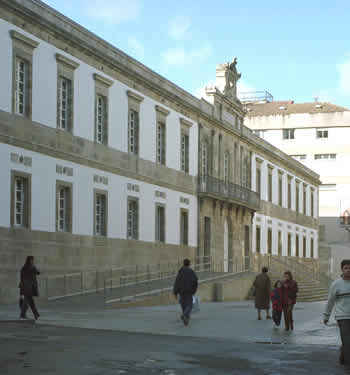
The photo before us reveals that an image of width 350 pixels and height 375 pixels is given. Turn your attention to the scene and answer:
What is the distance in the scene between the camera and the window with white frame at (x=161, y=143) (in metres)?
38.8

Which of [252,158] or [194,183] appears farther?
[252,158]

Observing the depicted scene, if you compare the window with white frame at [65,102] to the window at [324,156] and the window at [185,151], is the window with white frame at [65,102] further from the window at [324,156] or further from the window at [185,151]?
the window at [324,156]

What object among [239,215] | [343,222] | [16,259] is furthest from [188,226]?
[343,222]

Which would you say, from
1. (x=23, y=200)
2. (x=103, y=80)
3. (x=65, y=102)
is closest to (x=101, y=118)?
(x=103, y=80)

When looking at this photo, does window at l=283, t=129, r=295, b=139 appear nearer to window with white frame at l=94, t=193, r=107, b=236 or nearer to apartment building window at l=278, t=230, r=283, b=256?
apartment building window at l=278, t=230, r=283, b=256

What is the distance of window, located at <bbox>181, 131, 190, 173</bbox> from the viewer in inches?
1646

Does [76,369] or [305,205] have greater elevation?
[305,205]

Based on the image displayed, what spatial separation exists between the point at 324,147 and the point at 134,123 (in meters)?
48.2

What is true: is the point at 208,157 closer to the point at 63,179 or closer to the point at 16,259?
the point at 63,179

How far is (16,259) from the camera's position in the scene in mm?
26391

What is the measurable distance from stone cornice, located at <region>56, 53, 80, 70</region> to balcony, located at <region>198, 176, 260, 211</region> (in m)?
14.4

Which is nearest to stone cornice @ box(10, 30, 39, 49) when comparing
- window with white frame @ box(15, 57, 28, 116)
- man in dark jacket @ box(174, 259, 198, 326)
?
window with white frame @ box(15, 57, 28, 116)

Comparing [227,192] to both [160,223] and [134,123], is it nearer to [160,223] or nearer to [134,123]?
[160,223]

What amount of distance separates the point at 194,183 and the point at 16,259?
17736 millimetres
